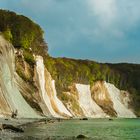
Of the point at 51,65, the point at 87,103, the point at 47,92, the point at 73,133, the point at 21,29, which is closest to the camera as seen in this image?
the point at 73,133

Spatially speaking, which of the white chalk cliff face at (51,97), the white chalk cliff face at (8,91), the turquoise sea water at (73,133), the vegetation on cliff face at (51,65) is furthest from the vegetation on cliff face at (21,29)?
the turquoise sea water at (73,133)

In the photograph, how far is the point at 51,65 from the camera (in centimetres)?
13300

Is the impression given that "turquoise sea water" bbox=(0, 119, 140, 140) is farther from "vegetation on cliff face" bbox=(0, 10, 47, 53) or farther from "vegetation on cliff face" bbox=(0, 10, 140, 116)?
"vegetation on cliff face" bbox=(0, 10, 47, 53)

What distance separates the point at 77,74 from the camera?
6112 inches

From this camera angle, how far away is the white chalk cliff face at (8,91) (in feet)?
235

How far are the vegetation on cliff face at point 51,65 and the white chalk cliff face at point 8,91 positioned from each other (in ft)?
34.0

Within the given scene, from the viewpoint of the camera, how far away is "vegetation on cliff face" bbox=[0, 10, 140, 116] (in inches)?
3939

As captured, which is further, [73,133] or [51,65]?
[51,65]

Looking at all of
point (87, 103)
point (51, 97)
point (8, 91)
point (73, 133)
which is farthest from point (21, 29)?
point (73, 133)

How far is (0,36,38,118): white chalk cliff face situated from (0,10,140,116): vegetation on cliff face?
34.0 feet

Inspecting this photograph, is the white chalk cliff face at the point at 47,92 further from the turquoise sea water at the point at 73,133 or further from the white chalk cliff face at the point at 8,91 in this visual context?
the turquoise sea water at the point at 73,133

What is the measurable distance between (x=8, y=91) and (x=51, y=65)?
5664 centimetres

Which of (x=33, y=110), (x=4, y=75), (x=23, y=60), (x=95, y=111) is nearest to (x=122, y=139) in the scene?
(x=4, y=75)

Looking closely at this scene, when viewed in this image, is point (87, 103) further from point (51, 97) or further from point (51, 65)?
point (51, 97)
